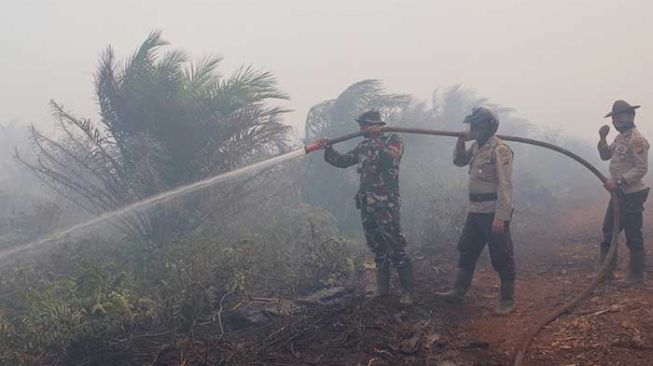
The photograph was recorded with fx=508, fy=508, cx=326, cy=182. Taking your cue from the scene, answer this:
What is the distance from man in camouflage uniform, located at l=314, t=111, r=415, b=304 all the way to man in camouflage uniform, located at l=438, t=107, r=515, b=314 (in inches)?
24.0

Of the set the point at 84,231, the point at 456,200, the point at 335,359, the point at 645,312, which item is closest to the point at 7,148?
the point at 84,231

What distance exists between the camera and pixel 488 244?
5051mm

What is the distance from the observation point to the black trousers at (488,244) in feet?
16.6

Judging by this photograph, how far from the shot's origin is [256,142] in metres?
8.16

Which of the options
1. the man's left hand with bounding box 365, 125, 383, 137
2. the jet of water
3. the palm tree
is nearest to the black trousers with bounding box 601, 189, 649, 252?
the man's left hand with bounding box 365, 125, 383, 137

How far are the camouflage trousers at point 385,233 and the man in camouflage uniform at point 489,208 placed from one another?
2.04ft

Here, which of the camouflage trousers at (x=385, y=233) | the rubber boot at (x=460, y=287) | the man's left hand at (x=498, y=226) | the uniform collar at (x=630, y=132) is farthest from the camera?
the uniform collar at (x=630, y=132)

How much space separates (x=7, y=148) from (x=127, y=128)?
1071cm

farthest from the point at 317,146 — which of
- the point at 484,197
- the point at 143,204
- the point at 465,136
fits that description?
the point at 143,204

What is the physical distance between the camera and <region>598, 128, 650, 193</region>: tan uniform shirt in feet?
18.3

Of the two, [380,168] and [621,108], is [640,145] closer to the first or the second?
[621,108]

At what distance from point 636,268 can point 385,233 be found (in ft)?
9.12

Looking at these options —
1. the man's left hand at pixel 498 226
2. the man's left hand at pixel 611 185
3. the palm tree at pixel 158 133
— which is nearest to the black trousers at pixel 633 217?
the man's left hand at pixel 611 185

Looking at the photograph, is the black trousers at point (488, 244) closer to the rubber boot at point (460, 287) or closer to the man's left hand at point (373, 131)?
the rubber boot at point (460, 287)
